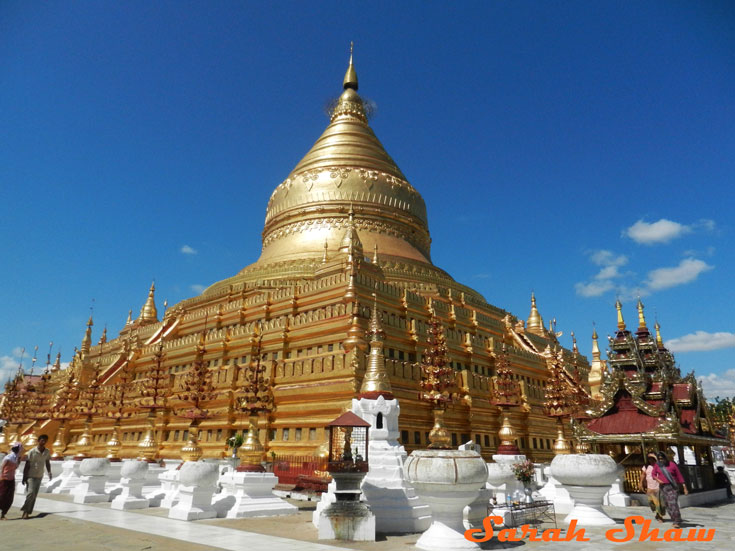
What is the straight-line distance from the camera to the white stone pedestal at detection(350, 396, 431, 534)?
12664 millimetres

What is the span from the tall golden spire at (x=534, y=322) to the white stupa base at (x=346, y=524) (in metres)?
35.7

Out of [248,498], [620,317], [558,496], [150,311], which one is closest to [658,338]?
[620,317]

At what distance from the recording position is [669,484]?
1281 centimetres

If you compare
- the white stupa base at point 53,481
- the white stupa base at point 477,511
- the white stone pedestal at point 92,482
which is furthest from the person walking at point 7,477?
the white stupa base at point 477,511

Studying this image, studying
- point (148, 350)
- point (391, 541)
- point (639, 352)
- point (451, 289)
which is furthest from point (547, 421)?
point (148, 350)

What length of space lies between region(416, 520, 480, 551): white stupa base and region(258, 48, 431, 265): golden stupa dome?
92.3 feet

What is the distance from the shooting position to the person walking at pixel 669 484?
12.5 metres

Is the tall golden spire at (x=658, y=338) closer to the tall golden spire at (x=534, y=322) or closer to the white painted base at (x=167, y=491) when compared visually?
the tall golden spire at (x=534, y=322)

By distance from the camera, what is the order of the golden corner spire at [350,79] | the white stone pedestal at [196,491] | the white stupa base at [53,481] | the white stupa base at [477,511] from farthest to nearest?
the golden corner spire at [350,79], the white stupa base at [53,481], the white stone pedestal at [196,491], the white stupa base at [477,511]

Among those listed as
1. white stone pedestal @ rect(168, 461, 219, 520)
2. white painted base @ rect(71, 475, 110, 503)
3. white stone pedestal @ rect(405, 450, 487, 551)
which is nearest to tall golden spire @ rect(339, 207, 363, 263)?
white painted base @ rect(71, 475, 110, 503)

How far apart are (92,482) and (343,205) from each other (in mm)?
27737

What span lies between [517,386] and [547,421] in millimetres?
2707

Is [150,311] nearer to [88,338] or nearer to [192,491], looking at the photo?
[88,338]

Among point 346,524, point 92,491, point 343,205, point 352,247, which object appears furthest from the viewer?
point 343,205
